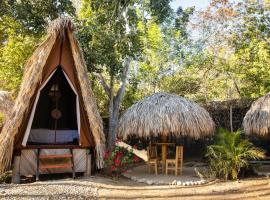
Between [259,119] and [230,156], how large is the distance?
171 centimetres

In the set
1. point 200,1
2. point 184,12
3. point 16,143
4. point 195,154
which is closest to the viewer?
point 16,143

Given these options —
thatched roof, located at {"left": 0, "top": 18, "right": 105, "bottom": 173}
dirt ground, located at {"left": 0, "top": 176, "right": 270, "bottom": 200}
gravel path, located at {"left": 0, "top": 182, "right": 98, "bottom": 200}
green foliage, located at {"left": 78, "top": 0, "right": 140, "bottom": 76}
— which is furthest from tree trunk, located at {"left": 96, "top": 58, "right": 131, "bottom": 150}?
gravel path, located at {"left": 0, "top": 182, "right": 98, "bottom": 200}

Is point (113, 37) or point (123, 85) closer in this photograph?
point (113, 37)

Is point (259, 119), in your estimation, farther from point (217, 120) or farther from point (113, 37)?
point (113, 37)

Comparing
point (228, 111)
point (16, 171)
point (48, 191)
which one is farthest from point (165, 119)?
point (228, 111)

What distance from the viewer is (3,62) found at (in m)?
11.6

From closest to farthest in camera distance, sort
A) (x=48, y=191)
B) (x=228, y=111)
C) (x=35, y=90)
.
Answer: (x=48, y=191), (x=35, y=90), (x=228, y=111)

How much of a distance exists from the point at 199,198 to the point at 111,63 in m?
4.76

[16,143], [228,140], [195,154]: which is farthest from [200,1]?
[16,143]

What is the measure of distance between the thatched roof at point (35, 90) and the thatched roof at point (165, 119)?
0.89m

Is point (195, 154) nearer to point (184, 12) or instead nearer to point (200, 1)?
point (184, 12)

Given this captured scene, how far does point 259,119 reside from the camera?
871cm

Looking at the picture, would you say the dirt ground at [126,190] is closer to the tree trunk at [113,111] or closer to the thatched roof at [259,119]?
the thatched roof at [259,119]

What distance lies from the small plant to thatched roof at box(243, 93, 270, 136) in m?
0.85
